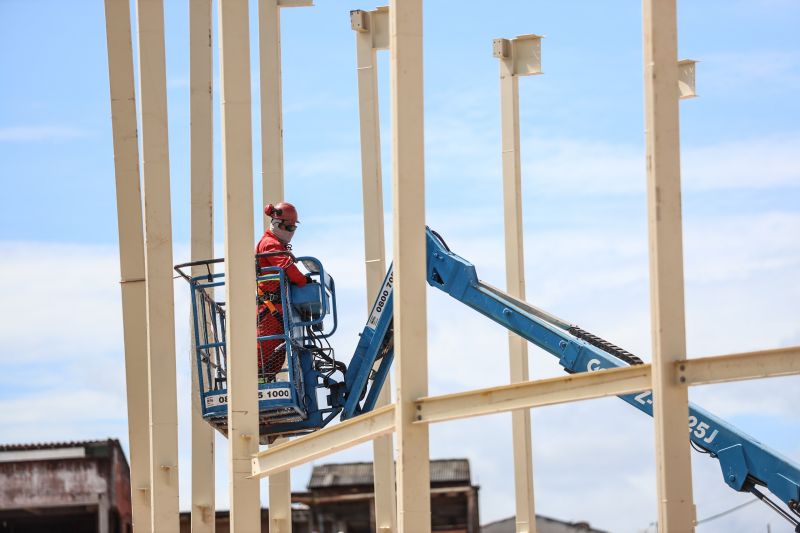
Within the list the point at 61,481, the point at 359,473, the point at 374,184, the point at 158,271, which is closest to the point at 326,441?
the point at 158,271

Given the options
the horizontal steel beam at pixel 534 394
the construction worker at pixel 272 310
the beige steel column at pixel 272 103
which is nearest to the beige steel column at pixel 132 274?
the construction worker at pixel 272 310

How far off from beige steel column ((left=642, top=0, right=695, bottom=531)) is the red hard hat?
281 inches

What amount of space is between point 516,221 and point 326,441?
782cm

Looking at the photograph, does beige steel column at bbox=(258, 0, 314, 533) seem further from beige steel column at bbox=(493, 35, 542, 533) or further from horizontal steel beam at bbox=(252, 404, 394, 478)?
horizontal steel beam at bbox=(252, 404, 394, 478)

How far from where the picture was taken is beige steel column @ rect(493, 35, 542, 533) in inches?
758

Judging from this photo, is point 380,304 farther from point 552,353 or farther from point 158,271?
point 158,271

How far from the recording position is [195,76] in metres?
18.0

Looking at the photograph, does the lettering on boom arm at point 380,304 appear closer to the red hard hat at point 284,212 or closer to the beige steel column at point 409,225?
the red hard hat at point 284,212

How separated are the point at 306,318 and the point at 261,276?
0.74 meters

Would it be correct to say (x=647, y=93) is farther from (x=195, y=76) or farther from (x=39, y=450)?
(x=39, y=450)

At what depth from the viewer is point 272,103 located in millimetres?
19547

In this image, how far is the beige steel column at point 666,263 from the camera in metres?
9.86

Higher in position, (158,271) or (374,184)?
(374,184)

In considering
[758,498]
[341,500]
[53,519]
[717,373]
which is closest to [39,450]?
[53,519]
